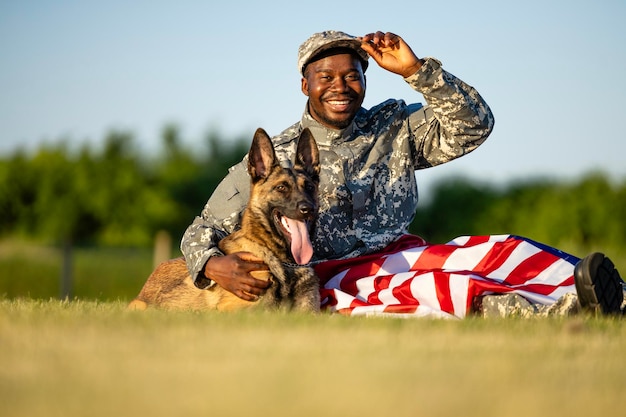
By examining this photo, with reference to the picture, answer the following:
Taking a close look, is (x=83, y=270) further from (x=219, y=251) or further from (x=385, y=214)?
(x=219, y=251)

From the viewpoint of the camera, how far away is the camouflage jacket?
7.14 meters

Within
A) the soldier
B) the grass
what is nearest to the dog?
→ the soldier

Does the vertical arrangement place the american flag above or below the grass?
above

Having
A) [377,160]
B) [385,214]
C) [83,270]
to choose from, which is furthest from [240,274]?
[83,270]

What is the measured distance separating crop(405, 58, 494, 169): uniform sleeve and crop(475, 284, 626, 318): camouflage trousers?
1.74 meters

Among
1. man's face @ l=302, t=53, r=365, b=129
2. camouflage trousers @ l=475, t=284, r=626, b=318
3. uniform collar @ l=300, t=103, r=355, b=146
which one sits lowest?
camouflage trousers @ l=475, t=284, r=626, b=318

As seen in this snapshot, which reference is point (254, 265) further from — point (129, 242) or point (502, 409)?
point (129, 242)

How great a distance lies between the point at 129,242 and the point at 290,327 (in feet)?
73.2

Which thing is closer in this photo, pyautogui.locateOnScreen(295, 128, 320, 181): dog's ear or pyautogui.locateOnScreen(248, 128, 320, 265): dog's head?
pyautogui.locateOnScreen(248, 128, 320, 265): dog's head

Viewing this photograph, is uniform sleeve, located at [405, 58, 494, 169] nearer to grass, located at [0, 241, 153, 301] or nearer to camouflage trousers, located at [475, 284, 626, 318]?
camouflage trousers, located at [475, 284, 626, 318]

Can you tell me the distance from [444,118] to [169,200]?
2103cm

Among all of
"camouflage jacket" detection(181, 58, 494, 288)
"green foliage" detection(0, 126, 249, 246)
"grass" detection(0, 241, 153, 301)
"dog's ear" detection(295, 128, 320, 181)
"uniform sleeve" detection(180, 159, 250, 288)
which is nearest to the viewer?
"uniform sleeve" detection(180, 159, 250, 288)

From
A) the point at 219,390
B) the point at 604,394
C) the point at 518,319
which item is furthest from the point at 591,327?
the point at 219,390

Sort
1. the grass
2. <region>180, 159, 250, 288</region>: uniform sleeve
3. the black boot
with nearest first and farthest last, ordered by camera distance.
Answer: the black boot, <region>180, 159, 250, 288</region>: uniform sleeve, the grass
